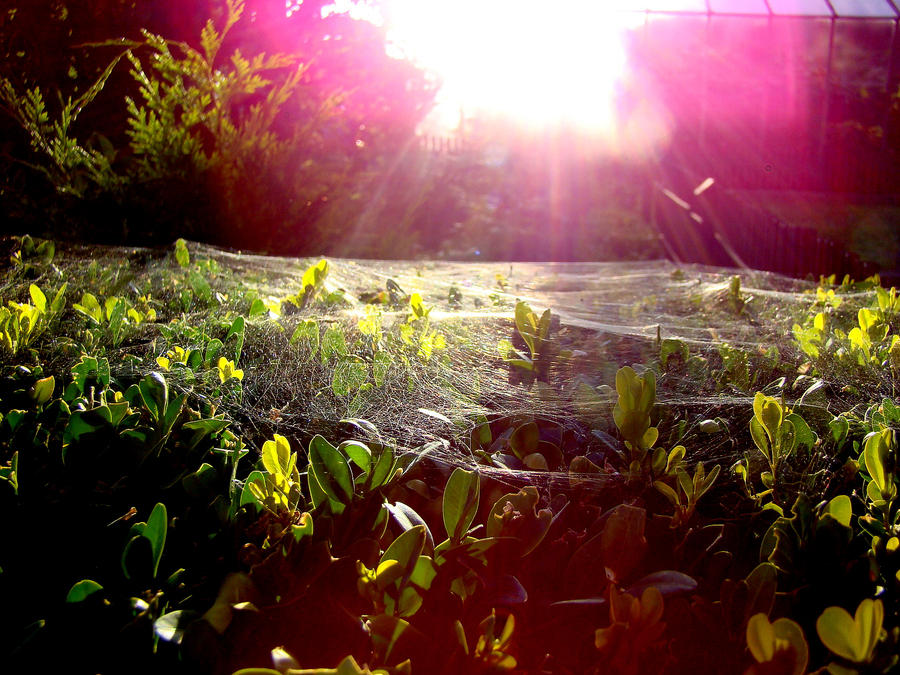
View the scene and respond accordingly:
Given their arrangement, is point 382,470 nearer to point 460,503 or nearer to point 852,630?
point 460,503

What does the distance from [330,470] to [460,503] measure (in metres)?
0.23

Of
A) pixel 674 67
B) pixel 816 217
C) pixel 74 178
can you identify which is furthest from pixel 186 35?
pixel 816 217

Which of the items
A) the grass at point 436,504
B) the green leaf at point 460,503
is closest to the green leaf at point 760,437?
the grass at point 436,504

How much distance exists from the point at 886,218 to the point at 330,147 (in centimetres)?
1162

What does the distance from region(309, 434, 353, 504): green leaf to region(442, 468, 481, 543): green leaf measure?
176 mm

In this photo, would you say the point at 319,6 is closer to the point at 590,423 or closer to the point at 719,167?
the point at 590,423

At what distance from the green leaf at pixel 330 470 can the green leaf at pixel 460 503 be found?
18 centimetres

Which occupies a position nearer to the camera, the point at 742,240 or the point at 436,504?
the point at 436,504

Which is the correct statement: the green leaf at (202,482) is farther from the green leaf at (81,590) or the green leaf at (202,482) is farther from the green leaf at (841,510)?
the green leaf at (841,510)

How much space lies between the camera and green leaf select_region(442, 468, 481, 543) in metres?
0.94

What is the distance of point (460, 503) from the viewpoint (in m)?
0.94

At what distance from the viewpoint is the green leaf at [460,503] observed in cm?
94

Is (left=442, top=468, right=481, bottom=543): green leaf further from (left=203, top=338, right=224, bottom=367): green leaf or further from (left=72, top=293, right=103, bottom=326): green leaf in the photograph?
(left=72, top=293, right=103, bottom=326): green leaf

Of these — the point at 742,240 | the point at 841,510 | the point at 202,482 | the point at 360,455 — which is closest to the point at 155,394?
the point at 202,482
